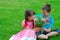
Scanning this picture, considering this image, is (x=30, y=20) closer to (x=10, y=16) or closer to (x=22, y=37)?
(x=22, y=37)

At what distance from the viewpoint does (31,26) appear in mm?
5691

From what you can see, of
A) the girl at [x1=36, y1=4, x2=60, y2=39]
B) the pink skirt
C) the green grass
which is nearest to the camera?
the pink skirt

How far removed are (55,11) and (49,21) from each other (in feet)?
8.24

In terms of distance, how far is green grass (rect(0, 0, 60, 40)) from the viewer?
6.67 metres

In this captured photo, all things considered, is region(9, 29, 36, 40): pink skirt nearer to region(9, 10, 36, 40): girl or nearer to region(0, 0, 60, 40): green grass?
region(9, 10, 36, 40): girl

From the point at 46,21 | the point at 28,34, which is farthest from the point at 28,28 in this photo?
the point at 46,21

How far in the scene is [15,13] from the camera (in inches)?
325

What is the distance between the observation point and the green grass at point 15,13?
6.67 metres

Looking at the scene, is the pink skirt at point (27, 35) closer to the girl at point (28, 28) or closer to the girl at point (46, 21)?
the girl at point (28, 28)

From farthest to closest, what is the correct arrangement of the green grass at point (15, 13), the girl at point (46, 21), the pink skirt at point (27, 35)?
the green grass at point (15, 13), the girl at point (46, 21), the pink skirt at point (27, 35)

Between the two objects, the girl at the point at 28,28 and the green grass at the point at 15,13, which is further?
the green grass at the point at 15,13

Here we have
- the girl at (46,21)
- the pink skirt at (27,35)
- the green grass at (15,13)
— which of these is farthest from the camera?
the green grass at (15,13)

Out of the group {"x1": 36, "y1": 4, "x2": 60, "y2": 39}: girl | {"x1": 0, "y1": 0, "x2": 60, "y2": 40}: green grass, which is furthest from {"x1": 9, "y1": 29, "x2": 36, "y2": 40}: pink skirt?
{"x1": 0, "y1": 0, "x2": 60, "y2": 40}: green grass

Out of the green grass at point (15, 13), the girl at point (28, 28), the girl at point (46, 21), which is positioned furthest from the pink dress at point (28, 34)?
the green grass at point (15, 13)
